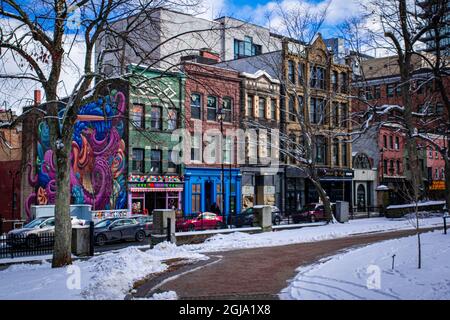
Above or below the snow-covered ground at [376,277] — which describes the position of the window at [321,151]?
above

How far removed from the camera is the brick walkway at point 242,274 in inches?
451

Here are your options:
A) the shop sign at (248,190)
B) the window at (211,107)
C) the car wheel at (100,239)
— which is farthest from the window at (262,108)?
the car wheel at (100,239)

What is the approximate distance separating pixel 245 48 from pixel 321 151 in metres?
14.3

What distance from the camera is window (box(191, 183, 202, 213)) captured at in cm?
4037

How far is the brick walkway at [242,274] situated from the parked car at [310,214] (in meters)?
16.8

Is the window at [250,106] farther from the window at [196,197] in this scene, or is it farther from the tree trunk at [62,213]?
the tree trunk at [62,213]

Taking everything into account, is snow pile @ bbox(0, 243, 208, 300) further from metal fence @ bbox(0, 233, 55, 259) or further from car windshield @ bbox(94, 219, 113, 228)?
car windshield @ bbox(94, 219, 113, 228)

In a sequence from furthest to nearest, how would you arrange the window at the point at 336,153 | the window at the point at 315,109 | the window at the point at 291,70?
the window at the point at 336,153 < the window at the point at 315,109 < the window at the point at 291,70

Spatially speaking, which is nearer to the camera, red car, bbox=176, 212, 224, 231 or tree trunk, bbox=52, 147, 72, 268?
tree trunk, bbox=52, 147, 72, 268

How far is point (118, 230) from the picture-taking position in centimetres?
2730

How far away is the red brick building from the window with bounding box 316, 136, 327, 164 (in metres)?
11.7

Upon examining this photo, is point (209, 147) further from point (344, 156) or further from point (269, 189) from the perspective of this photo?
point (344, 156)

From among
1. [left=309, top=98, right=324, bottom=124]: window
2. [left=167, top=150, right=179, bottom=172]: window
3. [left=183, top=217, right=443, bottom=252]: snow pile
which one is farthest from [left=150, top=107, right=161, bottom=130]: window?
[left=309, top=98, right=324, bottom=124]: window
